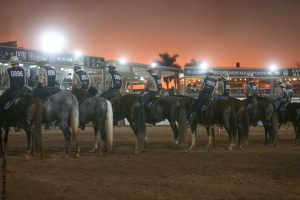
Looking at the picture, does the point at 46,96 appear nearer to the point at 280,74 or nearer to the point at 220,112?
the point at 220,112

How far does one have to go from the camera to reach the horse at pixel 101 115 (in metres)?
15.3

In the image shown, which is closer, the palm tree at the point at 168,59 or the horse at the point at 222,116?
the horse at the point at 222,116

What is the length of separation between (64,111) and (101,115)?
4.44ft

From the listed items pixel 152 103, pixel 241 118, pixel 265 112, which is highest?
pixel 152 103

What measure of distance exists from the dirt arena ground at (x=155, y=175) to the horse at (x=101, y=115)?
638 mm

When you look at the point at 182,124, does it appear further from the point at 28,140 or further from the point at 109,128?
the point at 28,140

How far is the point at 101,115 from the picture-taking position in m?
15.4

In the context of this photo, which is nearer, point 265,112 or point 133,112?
point 133,112

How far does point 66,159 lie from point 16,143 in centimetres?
652

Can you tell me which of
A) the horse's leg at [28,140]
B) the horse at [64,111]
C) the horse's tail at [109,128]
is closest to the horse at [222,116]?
the horse's tail at [109,128]

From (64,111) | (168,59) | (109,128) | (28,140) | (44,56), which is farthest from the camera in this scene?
(168,59)

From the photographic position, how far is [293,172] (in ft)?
37.7

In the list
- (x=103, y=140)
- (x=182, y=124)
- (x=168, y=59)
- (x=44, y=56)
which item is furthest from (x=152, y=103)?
(x=168, y=59)

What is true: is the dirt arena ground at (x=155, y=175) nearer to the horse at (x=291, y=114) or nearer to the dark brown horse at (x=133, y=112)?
the dark brown horse at (x=133, y=112)
